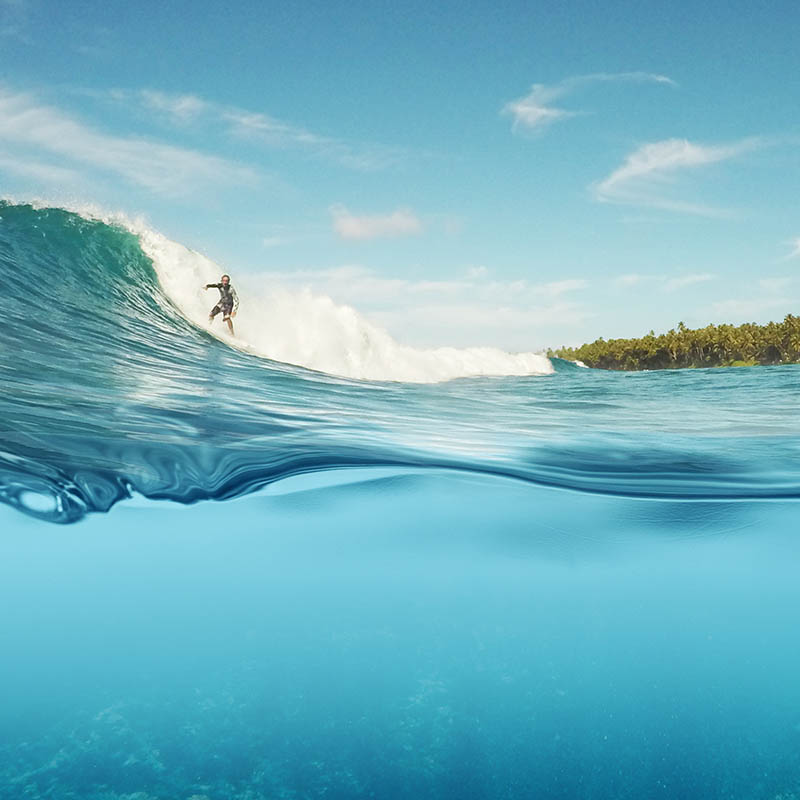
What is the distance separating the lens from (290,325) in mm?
17984

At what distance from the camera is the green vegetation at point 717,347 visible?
8394cm

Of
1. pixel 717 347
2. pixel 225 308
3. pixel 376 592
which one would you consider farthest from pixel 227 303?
pixel 717 347

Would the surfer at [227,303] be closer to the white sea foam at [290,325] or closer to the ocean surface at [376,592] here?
the white sea foam at [290,325]

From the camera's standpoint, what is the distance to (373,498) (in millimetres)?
7418

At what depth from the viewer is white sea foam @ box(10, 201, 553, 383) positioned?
16469 millimetres

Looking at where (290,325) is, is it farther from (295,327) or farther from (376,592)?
(376,592)

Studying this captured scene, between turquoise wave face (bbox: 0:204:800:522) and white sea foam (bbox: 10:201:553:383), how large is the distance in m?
3.25

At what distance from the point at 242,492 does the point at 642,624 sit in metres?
4.12

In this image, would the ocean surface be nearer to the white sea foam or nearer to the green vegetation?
the white sea foam

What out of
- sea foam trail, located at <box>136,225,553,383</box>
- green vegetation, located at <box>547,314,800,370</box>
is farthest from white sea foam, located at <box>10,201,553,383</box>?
green vegetation, located at <box>547,314,800,370</box>

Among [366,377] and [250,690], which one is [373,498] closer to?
[250,690]

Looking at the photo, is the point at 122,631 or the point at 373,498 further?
the point at 373,498

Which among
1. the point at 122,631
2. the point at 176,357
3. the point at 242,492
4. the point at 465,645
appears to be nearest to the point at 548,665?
the point at 465,645

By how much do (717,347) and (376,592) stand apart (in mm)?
88635
